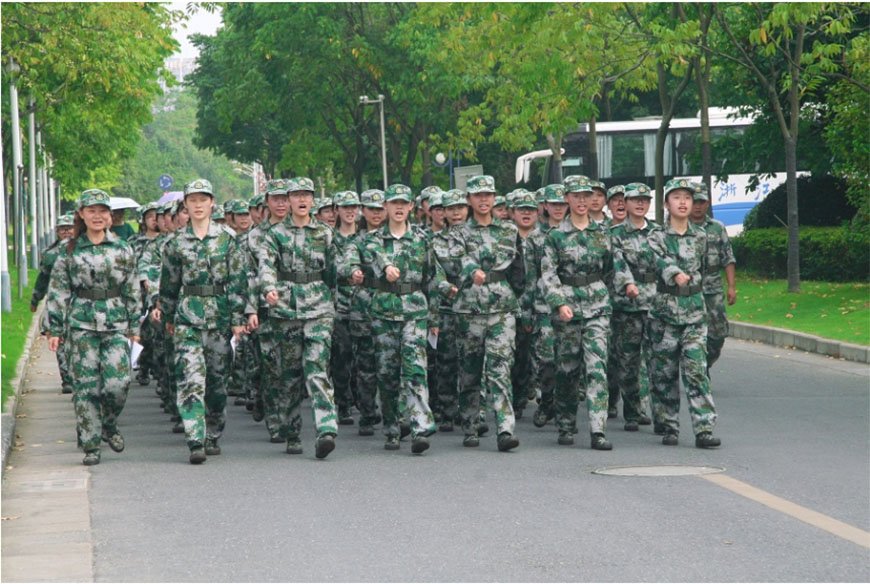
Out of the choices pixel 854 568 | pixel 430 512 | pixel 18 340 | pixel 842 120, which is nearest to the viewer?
pixel 854 568

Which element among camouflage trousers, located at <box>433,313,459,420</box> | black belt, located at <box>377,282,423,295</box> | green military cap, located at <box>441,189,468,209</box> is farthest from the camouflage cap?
camouflage trousers, located at <box>433,313,459,420</box>

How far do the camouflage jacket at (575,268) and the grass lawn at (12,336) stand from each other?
4.89m

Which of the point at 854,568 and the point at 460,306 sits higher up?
the point at 460,306

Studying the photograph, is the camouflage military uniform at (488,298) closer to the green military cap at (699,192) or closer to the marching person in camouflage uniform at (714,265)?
the green military cap at (699,192)

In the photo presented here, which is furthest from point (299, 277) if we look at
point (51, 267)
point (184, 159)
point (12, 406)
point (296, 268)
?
point (184, 159)

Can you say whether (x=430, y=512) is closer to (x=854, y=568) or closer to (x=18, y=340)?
(x=854, y=568)

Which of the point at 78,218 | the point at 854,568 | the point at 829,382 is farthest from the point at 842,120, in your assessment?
the point at 854,568

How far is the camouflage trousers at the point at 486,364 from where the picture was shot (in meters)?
10.7

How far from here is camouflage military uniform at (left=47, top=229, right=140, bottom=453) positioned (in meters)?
10.2

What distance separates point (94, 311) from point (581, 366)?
11.9 ft

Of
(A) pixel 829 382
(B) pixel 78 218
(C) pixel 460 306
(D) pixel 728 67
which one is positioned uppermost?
(D) pixel 728 67

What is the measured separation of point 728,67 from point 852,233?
5.87 m

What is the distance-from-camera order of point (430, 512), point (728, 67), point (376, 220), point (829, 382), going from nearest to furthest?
point (430, 512) → point (376, 220) → point (829, 382) → point (728, 67)

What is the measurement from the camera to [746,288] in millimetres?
26125
